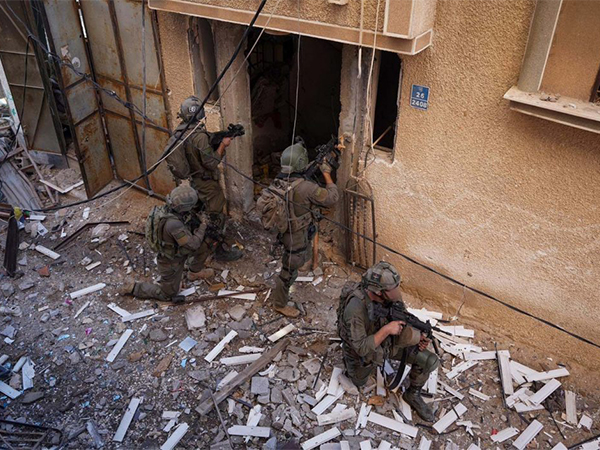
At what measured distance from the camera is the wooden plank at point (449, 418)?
4875mm

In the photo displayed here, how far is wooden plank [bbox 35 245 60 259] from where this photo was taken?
721 centimetres

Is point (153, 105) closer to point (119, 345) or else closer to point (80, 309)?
point (80, 309)

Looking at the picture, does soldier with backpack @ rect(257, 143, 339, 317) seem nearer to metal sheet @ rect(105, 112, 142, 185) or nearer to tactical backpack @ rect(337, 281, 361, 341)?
tactical backpack @ rect(337, 281, 361, 341)

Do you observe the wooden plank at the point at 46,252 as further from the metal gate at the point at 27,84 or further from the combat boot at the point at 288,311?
the combat boot at the point at 288,311

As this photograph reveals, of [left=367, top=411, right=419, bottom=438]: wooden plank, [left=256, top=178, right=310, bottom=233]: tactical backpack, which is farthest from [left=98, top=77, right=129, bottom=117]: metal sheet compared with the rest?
[left=367, top=411, right=419, bottom=438]: wooden plank

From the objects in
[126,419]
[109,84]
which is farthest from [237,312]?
[109,84]

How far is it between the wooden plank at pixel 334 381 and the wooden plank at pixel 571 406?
89.9 inches

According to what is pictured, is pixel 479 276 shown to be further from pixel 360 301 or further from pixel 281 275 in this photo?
pixel 281 275

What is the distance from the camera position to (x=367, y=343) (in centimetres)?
454

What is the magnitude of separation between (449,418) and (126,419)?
10.5 ft

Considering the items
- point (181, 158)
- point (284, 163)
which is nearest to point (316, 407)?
point (284, 163)

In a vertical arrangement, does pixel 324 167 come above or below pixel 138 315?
above

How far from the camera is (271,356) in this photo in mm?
5523


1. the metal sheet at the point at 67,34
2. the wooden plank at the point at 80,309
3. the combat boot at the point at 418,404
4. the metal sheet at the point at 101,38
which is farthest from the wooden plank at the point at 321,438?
the metal sheet at the point at 67,34
